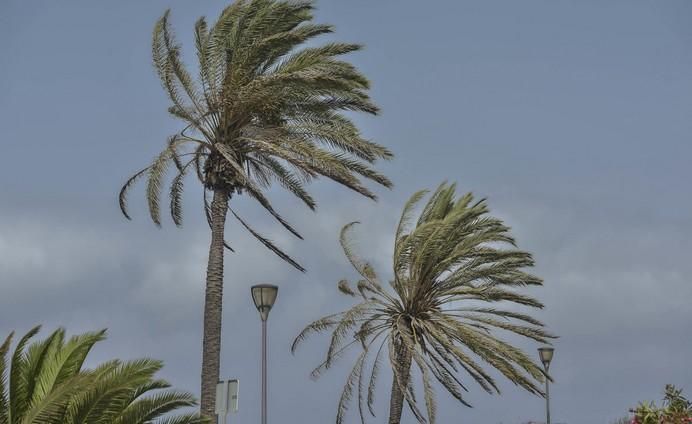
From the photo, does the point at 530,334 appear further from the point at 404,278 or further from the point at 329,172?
the point at 329,172

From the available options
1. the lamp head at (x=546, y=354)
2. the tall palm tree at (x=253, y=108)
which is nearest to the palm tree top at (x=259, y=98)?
the tall palm tree at (x=253, y=108)

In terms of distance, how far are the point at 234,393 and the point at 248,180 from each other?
19.8ft

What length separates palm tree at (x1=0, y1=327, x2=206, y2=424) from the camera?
16547 millimetres

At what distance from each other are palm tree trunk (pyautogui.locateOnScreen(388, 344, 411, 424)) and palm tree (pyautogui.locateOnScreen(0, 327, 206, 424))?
531 inches

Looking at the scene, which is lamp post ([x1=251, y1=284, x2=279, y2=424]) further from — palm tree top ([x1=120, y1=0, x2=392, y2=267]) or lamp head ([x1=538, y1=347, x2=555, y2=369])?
lamp head ([x1=538, y1=347, x2=555, y2=369])

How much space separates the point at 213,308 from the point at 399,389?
995cm

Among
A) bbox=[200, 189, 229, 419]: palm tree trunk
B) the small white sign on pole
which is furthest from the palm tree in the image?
bbox=[200, 189, 229, 419]: palm tree trunk

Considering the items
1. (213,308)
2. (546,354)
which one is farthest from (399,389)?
(213,308)

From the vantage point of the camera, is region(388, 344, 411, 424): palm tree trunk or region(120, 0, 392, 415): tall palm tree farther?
region(388, 344, 411, 424): palm tree trunk

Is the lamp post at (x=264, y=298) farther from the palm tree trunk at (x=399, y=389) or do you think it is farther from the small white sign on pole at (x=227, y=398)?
the palm tree trunk at (x=399, y=389)

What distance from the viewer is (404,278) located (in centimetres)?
3197

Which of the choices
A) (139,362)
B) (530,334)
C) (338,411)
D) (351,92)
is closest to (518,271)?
(530,334)

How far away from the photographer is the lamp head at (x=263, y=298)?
21.1 metres

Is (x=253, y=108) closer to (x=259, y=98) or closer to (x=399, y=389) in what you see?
(x=259, y=98)
